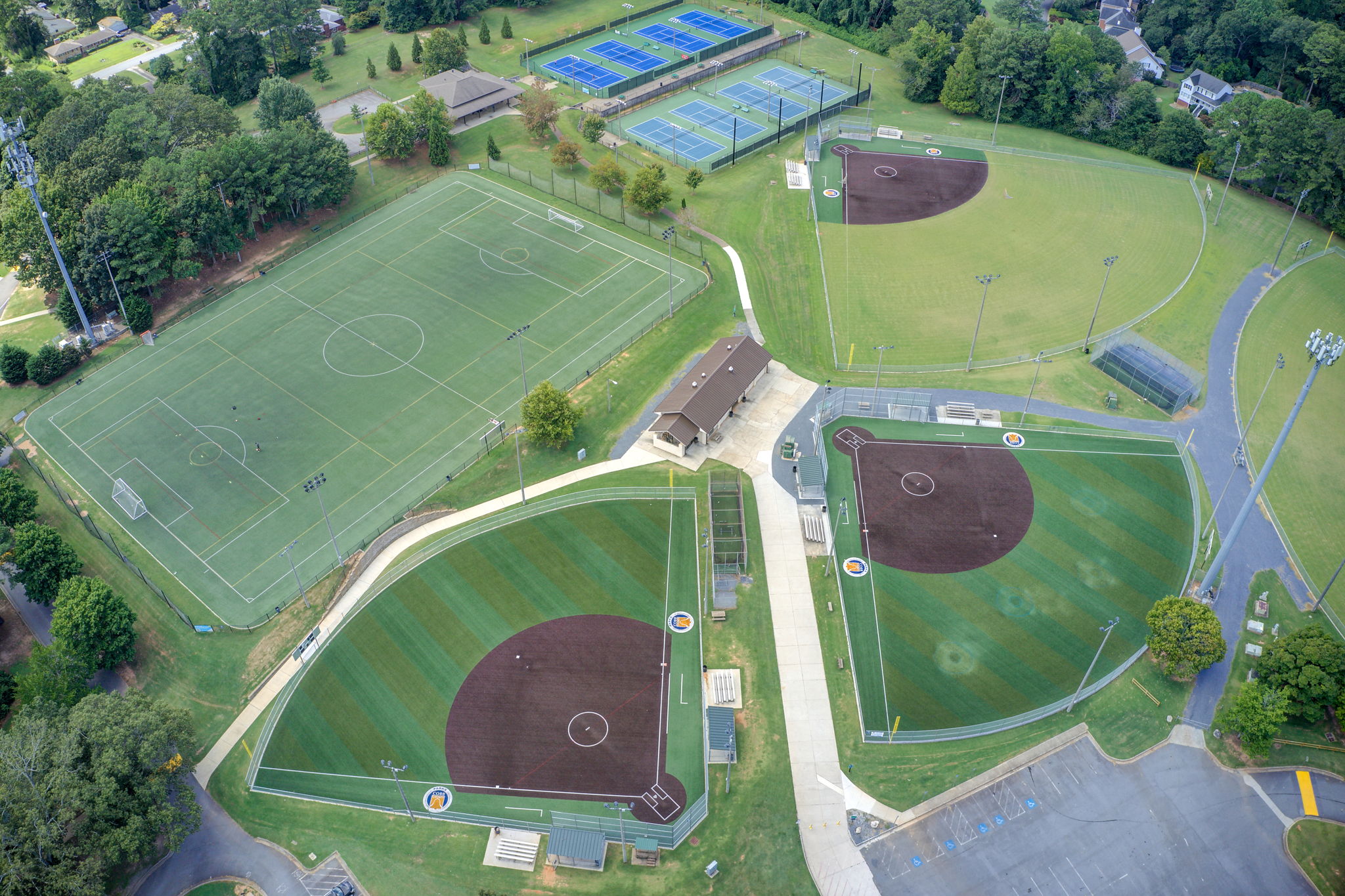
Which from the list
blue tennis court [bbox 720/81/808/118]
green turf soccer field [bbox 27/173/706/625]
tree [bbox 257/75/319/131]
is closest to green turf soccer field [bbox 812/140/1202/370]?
blue tennis court [bbox 720/81/808/118]

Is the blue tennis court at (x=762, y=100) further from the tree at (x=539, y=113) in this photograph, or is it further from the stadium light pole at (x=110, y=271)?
the stadium light pole at (x=110, y=271)

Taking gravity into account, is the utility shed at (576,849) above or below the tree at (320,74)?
below

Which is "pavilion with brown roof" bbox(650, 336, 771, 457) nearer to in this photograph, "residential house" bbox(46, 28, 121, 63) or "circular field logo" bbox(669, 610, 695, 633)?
"circular field logo" bbox(669, 610, 695, 633)

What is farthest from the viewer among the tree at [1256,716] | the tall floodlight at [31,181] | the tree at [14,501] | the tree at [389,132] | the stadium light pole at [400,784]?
the tree at [389,132]

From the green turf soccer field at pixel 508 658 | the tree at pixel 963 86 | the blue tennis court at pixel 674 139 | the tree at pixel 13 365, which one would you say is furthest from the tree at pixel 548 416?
the tree at pixel 963 86

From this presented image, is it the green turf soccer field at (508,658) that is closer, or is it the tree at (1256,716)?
the tree at (1256,716)

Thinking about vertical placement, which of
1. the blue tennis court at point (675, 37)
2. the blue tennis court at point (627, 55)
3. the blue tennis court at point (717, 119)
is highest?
the blue tennis court at point (675, 37)

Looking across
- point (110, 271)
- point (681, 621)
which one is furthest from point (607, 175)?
point (681, 621)
